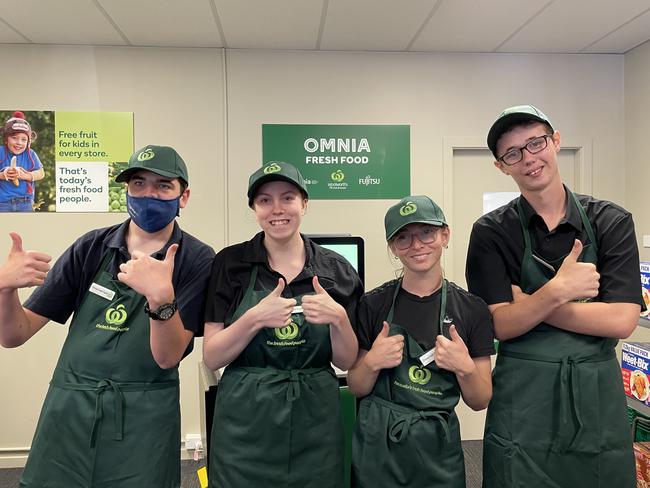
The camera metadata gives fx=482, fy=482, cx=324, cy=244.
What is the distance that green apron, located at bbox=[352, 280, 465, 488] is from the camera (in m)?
1.29

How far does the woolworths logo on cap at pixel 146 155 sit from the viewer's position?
4.59 feet

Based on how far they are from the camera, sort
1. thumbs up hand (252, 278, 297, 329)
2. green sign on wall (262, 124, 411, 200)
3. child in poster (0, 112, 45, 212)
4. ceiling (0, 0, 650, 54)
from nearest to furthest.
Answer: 1. thumbs up hand (252, 278, 297, 329)
2. ceiling (0, 0, 650, 54)
3. child in poster (0, 112, 45, 212)
4. green sign on wall (262, 124, 411, 200)

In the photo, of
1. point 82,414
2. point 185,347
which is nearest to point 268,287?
point 185,347

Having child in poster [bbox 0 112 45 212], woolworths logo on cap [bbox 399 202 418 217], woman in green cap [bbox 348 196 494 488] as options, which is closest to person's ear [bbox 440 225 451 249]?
woman in green cap [bbox 348 196 494 488]

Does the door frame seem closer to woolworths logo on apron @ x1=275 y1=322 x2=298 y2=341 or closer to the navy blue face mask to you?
woolworths logo on apron @ x1=275 y1=322 x2=298 y2=341

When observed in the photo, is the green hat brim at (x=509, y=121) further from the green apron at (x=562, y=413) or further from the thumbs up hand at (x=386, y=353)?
the thumbs up hand at (x=386, y=353)

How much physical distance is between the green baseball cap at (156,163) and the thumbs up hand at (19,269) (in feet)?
1.05

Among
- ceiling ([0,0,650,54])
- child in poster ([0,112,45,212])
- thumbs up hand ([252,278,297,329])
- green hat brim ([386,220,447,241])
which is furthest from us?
child in poster ([0,112,45,212])

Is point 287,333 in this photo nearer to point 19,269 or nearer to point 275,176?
point 275,176

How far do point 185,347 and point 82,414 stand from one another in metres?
0.31

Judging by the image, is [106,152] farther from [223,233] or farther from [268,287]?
[268,287]

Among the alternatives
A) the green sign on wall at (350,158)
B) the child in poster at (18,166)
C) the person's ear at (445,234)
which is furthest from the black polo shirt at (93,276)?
the child in poster at (18,166)

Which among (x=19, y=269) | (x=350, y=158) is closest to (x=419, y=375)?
(x=19, y=269)

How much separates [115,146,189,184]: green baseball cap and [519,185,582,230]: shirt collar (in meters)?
1.06
